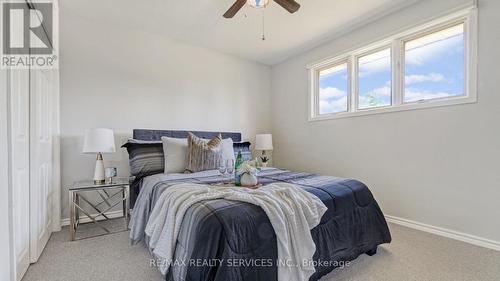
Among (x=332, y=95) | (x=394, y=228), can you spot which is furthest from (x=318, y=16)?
(x=394, y=228)

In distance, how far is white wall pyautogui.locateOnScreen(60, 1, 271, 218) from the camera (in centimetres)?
280

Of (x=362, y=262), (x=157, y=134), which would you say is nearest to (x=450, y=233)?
(x=362, y=262)

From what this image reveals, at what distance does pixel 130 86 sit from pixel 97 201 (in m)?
1.56

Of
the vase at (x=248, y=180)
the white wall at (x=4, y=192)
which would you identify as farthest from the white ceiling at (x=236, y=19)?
the vase at (x=248, y=180)

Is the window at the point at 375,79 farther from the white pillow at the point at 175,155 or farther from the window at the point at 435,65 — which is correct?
the white pillow at the point at 175,155

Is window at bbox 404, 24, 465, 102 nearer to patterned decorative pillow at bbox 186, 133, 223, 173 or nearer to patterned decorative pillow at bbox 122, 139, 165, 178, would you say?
patterned decorative pillow at bbox 186, 133, 223, 173

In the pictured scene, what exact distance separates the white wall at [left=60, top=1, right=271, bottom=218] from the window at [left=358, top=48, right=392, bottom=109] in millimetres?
2010

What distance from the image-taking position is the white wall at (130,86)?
280cm

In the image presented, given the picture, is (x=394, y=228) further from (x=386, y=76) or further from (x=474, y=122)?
(x=386, y=76)

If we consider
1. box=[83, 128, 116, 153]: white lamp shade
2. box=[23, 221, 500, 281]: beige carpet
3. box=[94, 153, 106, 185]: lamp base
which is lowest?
box=[23, 221, 500, 281]: beige carpet

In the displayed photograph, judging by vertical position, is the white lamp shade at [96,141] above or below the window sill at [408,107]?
below

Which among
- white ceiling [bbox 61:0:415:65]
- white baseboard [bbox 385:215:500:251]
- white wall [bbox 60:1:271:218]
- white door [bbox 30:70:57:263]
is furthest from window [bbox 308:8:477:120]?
white door [bbox 30:70:57:263]

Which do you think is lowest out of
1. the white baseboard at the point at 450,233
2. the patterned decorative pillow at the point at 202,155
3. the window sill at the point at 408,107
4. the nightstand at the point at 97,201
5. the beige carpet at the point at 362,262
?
the beige carpet at the point at 362,262

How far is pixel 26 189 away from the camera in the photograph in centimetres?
179
